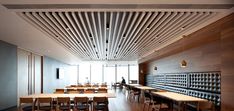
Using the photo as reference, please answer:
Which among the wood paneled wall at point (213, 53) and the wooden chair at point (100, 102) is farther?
the wooden chair at point (100, 102)

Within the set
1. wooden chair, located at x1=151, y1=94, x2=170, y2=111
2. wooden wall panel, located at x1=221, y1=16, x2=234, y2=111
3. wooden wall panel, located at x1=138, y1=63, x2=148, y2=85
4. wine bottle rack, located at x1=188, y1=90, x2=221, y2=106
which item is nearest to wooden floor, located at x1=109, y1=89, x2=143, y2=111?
wooden chair, located at x1=151, y1=94, x2=170, y2=111

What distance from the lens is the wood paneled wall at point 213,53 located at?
5895 mm

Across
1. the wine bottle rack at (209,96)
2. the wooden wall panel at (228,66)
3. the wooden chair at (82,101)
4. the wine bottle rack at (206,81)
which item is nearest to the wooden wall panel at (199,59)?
the wine bottle rack at (206,81)

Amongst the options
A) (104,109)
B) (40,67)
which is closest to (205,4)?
(104,109)

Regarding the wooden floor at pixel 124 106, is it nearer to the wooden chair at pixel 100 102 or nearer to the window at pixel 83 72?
the wooden chair at pixel 100 102

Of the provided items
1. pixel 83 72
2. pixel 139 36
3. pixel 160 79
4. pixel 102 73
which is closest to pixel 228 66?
pixel 139 36

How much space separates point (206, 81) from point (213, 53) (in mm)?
932

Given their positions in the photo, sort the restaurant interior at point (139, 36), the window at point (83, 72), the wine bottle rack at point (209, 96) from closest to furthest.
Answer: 1. the restaurant interior at point (139, 36)
2. the wine bottle rack at point (209, 96)
3. the window at point (83, 72)

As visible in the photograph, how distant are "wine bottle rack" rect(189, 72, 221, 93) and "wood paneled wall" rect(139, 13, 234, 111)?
0.20 m

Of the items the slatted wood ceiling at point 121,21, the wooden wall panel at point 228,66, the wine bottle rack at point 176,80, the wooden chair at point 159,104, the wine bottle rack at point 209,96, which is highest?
the slatted wood ceiling at point 121,21

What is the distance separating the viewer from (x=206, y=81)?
844cm

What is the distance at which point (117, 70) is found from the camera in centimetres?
3378

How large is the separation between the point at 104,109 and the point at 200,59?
12.3 ft

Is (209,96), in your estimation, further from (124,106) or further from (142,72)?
(142,72)
